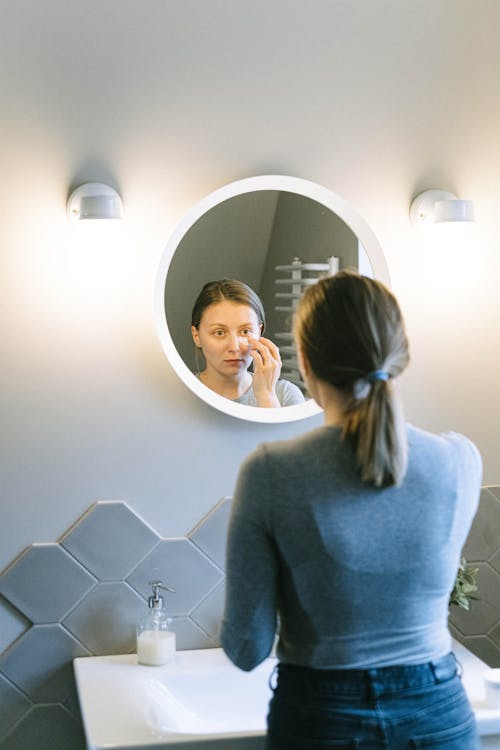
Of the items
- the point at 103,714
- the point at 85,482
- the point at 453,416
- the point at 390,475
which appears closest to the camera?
the point at 390,475

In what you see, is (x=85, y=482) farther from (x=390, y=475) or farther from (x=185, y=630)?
(x=390, y=475)

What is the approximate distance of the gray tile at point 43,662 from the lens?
202cm

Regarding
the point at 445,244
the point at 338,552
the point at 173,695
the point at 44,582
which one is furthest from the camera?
the point at 445,244

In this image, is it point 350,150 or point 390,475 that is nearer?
point 390,475

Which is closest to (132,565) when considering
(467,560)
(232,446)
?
(232,446)

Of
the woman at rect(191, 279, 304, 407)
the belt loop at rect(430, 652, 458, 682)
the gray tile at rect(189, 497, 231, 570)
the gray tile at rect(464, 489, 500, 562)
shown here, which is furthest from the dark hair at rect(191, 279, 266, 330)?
the belt loop at rect(430, 652, 458, 682)

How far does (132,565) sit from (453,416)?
0.76 metres

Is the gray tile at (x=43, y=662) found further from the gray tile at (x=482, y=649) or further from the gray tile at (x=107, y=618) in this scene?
the gray tile at (x=482, y=649)

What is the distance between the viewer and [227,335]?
2072mm

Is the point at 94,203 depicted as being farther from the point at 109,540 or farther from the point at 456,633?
the point at 456,633

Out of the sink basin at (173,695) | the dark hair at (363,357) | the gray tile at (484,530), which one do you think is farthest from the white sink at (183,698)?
the dark hair at (363,357)

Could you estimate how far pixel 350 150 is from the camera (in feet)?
6.98

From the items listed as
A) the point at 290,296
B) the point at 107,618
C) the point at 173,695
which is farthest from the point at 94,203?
the point at 173,695

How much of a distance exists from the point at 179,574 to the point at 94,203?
2.50ft
